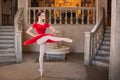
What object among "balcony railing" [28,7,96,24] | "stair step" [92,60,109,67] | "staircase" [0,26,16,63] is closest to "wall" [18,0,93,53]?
"balcony railing" [28,7,96,24]

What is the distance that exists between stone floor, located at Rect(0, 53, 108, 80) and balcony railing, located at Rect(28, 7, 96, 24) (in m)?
2.69

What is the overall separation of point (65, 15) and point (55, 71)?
4.43 meters

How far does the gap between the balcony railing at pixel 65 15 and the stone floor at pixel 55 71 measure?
2.69 metres

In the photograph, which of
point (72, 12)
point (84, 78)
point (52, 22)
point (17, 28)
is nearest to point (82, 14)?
point (72, 12)

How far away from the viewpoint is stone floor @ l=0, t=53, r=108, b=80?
23.5 ft

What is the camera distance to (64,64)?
913 cm

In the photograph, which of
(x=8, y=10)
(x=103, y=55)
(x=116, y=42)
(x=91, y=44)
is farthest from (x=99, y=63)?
(x=8, y=10)

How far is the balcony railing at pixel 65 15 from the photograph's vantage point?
11.7 metres

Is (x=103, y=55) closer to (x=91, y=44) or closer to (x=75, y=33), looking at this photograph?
(x=91, y=44)

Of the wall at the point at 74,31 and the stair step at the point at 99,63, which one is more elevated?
the wall at the point at 74,31

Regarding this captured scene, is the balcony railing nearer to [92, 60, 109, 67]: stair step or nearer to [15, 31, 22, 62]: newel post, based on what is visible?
[15, 31, 22, 62]: newel post

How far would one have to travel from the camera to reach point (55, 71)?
7.96 m

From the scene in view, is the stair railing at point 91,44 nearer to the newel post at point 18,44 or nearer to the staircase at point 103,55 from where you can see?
the staircase at point 103,55

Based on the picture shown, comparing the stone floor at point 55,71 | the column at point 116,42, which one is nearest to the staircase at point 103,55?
the stone floor at point 55,71
